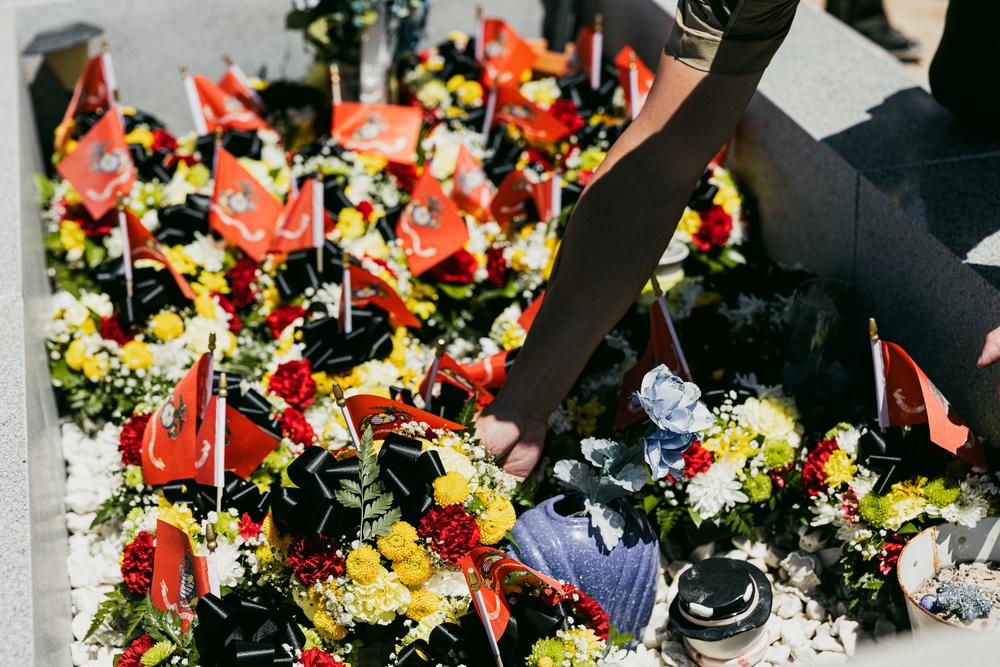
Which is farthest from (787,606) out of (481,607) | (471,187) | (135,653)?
(471,187)

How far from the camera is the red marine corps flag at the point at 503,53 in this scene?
4.32 m

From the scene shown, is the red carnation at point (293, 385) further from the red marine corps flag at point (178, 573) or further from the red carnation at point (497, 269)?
the red carnation at point (497, 269)

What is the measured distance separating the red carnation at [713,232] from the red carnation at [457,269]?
0.78 m

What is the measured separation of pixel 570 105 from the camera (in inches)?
158

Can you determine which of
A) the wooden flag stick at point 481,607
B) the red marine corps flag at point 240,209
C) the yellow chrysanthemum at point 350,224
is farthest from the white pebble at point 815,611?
the red marine corps flag at point 240,209

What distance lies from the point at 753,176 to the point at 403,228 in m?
1.36

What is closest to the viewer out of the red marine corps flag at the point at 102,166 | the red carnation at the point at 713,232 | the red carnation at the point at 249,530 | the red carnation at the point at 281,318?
the red carnation at the point at 249,530

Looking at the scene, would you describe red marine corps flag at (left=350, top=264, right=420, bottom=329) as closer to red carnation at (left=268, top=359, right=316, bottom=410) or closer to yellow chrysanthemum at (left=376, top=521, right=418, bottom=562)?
red carnation at (left=268, top=359, right=316, bottom=410)

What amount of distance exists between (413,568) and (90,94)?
3.07 meters

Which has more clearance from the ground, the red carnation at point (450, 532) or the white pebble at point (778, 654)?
the red carnation at point (450, 532)

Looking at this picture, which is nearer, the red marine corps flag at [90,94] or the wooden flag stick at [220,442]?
the wooden flag stick at [220,442]

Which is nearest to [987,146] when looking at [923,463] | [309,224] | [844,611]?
[923,463]

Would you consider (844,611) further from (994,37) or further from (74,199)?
(74,199)

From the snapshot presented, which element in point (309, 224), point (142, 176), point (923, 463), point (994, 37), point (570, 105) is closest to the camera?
point (923, 463)
